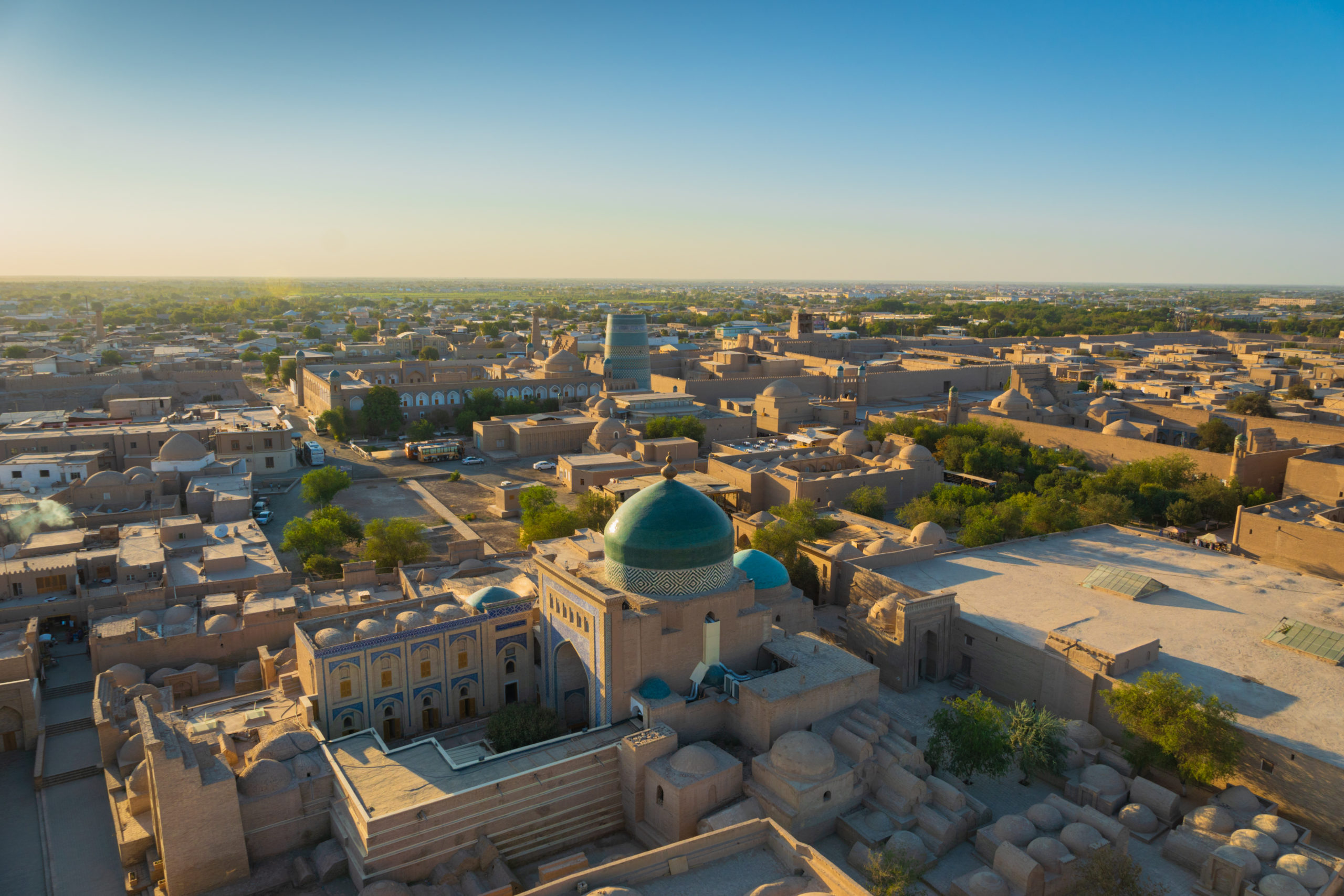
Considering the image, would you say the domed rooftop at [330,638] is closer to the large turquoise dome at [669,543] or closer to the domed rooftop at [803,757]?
the large turquoise dome at [669,543]

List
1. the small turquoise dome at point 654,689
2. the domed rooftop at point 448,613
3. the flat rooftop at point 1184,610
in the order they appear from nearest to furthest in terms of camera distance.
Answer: the small turquoise dome at point 654,689 < the flat rooftop at point 1184,610 < the domed rooftop at point 448,613

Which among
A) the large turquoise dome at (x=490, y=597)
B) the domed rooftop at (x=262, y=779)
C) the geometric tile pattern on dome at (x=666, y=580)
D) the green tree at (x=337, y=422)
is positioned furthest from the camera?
the green tree at (x=337, y=422)

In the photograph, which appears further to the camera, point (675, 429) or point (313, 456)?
point (675, 429)

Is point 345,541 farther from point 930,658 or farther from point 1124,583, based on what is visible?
point 1124,583

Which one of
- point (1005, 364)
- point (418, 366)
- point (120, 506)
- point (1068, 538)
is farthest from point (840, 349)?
point (120, 506)

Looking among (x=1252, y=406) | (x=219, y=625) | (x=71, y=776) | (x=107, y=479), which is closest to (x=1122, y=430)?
(x=1252, y=406)

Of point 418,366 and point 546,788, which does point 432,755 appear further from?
point 418,366

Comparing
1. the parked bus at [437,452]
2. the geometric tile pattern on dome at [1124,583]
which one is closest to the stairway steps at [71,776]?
the geometric tile pattern on dome at [1124,583]
